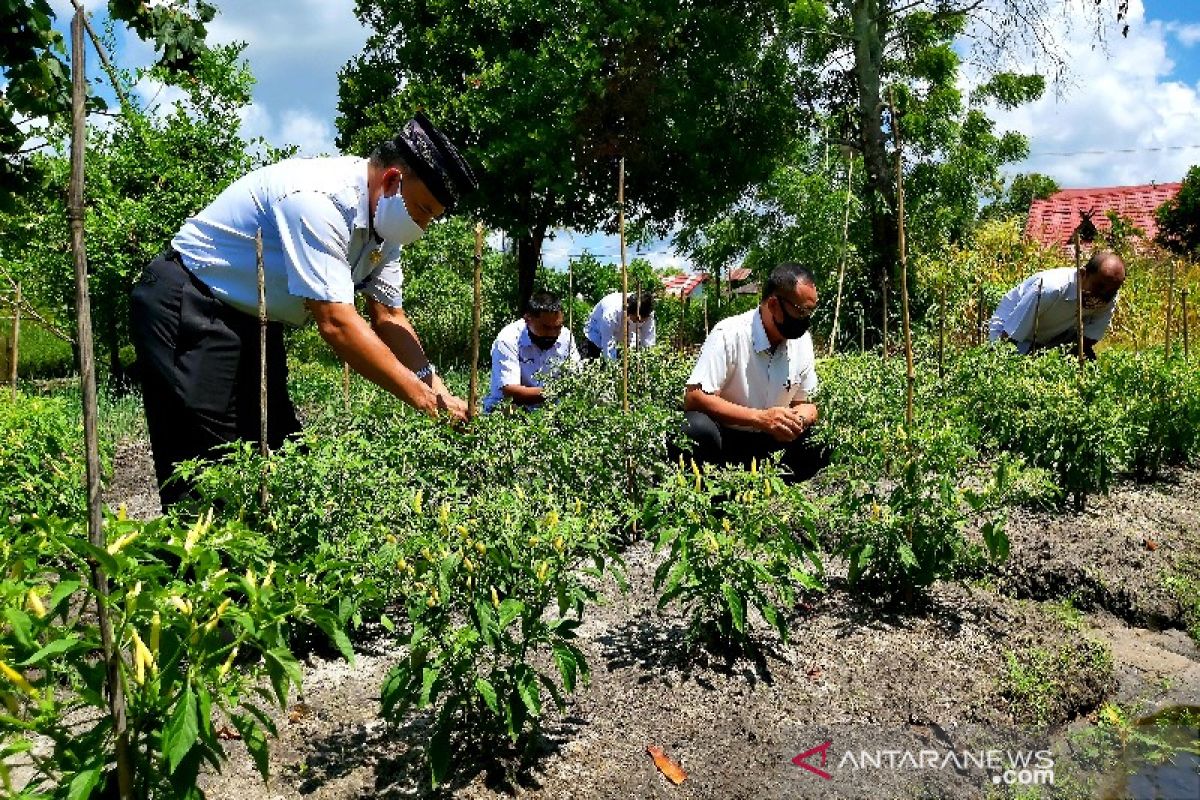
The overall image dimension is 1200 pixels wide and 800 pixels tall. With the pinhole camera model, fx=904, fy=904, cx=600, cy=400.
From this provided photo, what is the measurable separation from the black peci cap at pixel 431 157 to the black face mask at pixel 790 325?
1.75 metres

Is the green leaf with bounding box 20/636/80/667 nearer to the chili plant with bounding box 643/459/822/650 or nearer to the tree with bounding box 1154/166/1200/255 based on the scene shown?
the chili plant with bounding box 643/459/822/650

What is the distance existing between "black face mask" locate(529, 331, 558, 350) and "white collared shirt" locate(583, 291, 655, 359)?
58cm

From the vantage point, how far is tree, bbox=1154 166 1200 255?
18.9 meters

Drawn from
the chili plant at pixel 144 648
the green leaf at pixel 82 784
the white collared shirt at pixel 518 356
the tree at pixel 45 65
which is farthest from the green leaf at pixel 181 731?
the white collared shirt at pixel 518 356

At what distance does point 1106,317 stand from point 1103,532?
2.27 meters

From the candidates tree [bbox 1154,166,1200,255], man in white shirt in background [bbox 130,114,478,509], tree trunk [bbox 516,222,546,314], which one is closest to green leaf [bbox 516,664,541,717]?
man in white shirt in background [bbox 130,114,478,509]

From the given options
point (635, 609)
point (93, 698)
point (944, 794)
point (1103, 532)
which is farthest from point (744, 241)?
point (93, 698)

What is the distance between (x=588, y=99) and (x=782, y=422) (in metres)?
11.2

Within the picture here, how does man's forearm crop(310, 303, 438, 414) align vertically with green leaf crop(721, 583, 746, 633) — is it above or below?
above

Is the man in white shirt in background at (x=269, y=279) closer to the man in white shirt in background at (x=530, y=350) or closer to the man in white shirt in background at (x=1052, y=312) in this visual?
the man in white shirt in background at (x=530, y=350)

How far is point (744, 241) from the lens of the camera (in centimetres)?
1435

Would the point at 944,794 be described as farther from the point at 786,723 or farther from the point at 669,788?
the point at 669,788

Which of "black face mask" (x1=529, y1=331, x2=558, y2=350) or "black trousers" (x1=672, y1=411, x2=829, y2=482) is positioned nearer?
"black trousers" (x1=672, y1=411, x2=829, y2=482)

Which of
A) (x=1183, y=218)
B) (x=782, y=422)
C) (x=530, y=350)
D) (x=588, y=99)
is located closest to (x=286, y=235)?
(x=782, y=422)
